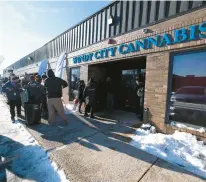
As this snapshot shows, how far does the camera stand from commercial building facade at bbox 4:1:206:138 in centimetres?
399

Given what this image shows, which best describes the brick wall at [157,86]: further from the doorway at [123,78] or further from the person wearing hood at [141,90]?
the doorway at [123,78]

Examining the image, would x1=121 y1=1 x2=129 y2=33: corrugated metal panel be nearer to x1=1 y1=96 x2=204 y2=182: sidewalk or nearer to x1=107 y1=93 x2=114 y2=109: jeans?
x1=107 y1=93 x2=114 y2=109: jeans

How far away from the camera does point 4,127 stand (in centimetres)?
541

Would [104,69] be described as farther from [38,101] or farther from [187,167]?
[187,167]

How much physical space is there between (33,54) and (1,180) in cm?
1653

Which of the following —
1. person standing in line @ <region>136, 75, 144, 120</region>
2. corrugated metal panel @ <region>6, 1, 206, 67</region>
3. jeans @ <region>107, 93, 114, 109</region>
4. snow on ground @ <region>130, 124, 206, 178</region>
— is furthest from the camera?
jeans @ <region>107, 93, 114, 109</region>

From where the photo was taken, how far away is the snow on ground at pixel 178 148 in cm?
298

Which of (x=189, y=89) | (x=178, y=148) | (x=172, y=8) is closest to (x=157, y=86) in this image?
(x=189, y=89)

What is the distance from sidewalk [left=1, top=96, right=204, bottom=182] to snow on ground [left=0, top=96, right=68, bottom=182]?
15cm

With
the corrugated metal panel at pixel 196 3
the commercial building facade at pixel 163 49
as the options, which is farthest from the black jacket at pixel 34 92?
the corrugated metal panel at pixel 196 3

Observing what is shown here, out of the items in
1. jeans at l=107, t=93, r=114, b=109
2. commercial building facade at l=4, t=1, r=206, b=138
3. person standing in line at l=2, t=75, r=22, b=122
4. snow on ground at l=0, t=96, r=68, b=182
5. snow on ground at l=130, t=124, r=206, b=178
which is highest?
commercial building facade at l=4, t=1, r=206, b=138

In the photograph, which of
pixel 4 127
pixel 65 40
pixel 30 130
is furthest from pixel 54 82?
pixel 65 40

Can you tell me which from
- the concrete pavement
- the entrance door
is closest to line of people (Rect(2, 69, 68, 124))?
the concrete pavement

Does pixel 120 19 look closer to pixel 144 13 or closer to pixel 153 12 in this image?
pixel 144 13
